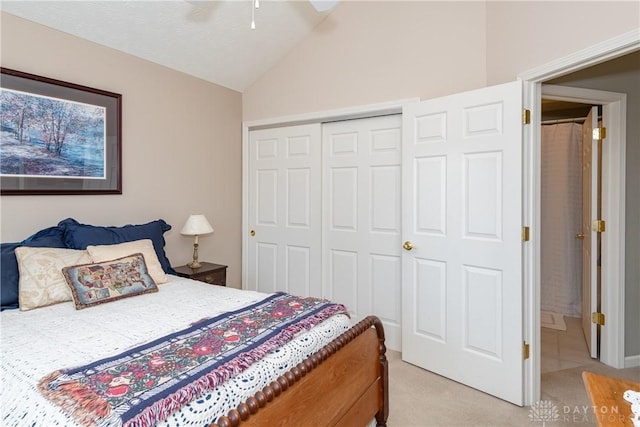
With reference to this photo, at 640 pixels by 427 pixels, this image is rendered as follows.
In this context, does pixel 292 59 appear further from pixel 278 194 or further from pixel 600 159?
pixel 600 159

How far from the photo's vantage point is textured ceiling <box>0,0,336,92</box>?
2416 mm

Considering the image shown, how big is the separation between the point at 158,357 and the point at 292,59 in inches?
123

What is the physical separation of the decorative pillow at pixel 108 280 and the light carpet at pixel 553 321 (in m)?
3.77

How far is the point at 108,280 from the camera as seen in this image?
2043 millimetres

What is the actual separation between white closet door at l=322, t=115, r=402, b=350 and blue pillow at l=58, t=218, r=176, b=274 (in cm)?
148

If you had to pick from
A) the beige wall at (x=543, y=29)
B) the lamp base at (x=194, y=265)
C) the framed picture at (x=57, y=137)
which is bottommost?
the lamp base at (x=194, y=265)

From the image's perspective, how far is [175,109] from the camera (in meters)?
3.24

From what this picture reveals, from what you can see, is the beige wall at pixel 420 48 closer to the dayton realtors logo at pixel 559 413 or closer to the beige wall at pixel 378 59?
the beige wall at pixel 378 59

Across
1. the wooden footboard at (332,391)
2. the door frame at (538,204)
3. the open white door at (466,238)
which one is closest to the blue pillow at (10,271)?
the wooden footboard at (332,391)

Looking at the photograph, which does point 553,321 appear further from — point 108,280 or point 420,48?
point 108,280

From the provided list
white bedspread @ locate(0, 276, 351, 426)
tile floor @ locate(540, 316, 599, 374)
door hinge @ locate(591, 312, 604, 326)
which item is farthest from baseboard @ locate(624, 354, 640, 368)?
white bedspread @ locate(0, 276, 351, 426)

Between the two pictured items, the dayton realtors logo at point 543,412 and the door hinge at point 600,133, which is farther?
the door hinge at point 600,133

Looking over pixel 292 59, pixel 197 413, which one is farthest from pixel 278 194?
pixel 197 413

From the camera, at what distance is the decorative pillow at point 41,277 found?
1.90 metres
